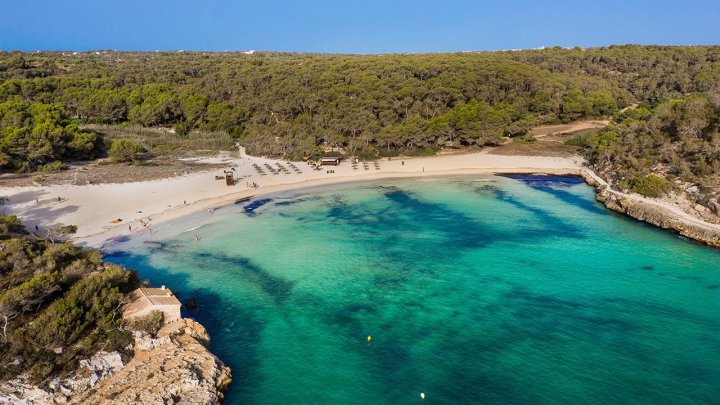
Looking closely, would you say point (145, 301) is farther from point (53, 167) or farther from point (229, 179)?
point (53, 167)

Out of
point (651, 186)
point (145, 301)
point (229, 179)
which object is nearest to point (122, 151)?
point (229, 179)

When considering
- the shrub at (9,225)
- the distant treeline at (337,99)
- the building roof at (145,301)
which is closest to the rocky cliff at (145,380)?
the building roof at (145,301)

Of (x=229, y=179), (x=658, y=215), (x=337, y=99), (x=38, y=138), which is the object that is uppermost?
(x=337, y=99)

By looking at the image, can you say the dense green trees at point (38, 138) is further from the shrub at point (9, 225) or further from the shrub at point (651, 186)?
the shrub at point (651, 186)

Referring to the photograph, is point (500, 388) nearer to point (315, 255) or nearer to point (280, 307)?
point (280, 307)

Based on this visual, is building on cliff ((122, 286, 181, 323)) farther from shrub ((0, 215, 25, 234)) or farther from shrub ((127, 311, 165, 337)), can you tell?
shrub ((0, 215, 25, 234))

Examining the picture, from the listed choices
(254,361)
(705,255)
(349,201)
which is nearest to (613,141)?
(705,255)
